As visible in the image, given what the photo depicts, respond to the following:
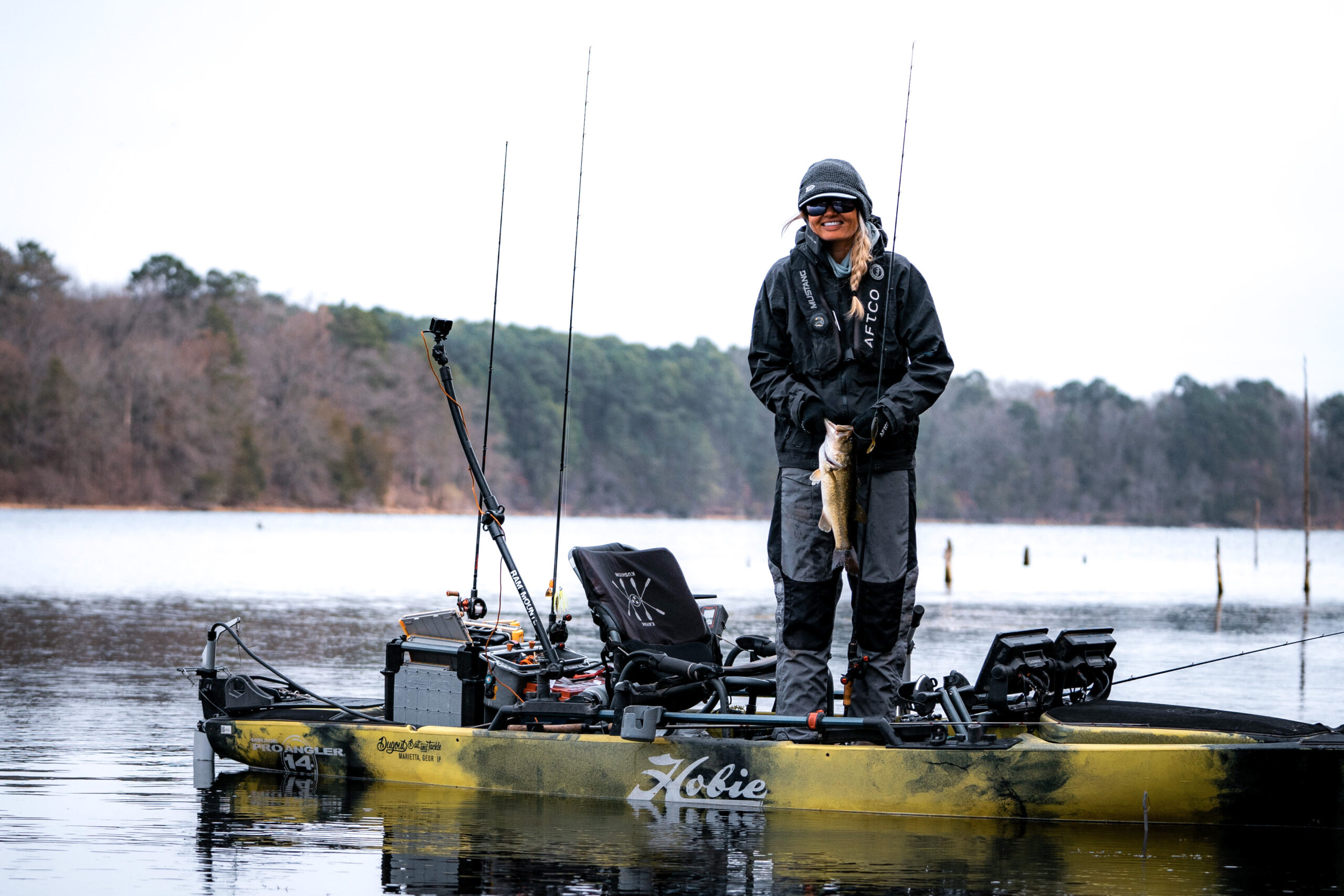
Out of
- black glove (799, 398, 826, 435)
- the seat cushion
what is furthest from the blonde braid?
the seat cushion

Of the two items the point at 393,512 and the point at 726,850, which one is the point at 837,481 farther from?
the point at 393,512

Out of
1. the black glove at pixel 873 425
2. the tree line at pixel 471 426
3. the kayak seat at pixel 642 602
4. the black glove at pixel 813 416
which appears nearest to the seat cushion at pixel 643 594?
the kayak seat at pixel 642 602

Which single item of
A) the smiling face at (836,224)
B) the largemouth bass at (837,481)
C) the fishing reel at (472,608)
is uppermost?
the smiling face at (836,224)

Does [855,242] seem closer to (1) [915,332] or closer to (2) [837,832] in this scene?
(1) [915,332]

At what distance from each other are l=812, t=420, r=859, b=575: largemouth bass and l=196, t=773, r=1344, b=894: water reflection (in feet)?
4.02

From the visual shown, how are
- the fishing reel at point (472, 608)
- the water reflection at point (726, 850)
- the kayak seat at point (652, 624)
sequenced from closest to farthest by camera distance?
the water reflection at point (726, 850)
the kayak seat at point (652, 624)
the fishing reel at point (472, 608)

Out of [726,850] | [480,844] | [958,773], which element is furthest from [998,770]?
[480,844]

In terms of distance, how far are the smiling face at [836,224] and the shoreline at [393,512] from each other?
8995 centimetres

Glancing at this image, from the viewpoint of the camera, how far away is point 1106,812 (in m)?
6.41

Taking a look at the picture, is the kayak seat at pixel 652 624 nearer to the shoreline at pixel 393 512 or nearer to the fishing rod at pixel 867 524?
the fishing rod at pixel 867 524

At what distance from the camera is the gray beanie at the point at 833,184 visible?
6488mm

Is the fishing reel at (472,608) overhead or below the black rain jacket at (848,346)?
below

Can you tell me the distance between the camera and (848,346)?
21.5ft

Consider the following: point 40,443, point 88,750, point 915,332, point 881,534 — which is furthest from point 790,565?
point 40,443
